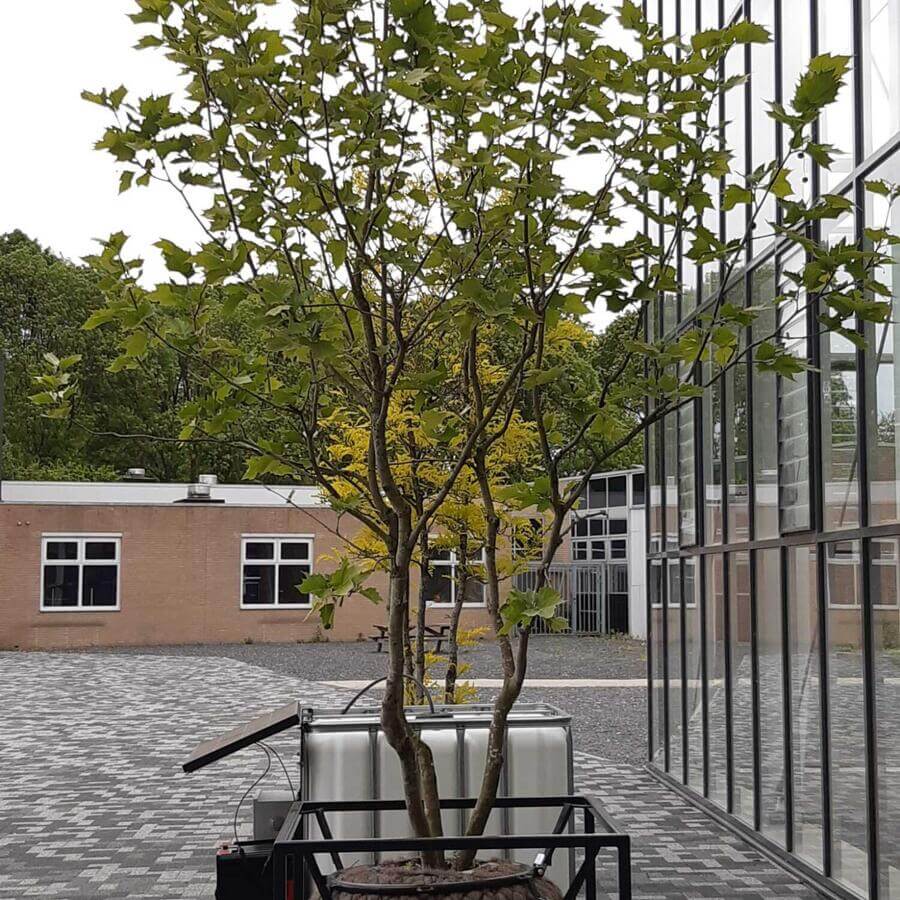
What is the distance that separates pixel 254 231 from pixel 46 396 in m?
0.90

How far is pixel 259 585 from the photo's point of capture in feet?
112

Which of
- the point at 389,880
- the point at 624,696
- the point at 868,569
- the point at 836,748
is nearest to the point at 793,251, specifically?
the point at 868,569

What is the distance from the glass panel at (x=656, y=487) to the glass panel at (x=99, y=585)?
73.5 feet

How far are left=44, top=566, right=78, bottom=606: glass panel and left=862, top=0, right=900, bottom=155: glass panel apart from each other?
28068 mm

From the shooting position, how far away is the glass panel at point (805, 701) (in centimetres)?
837

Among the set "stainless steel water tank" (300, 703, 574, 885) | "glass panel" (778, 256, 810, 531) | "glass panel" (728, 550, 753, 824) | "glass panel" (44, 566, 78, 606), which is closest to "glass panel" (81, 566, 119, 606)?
"glass panel" (44, 566, 78, 606)

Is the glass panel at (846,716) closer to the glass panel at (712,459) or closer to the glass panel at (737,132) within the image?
the glass panel at (712,459)

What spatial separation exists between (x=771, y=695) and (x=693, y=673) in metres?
2.37

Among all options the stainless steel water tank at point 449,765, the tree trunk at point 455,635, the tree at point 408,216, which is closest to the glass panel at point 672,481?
the tree trunk at point 455,635

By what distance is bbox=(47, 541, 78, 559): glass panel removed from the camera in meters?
32.8

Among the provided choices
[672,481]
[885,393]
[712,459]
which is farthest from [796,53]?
[672,481]

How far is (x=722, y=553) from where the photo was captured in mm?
10586

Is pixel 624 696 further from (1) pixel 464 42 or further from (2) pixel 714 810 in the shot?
(1) pixel 464 42

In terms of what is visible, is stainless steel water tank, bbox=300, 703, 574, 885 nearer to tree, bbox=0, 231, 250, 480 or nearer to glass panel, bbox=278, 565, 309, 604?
glass panel, bbox=278, 565, 309, 604
